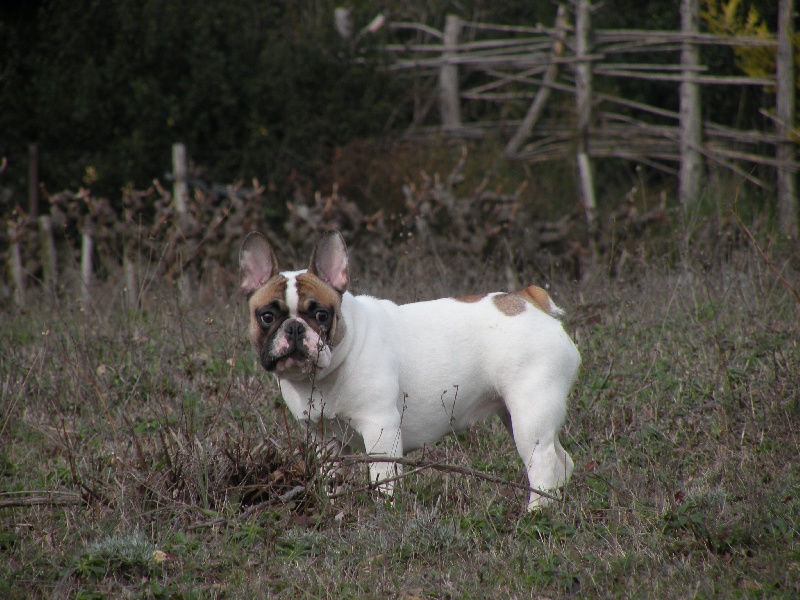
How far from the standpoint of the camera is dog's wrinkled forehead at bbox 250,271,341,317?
15.5 feet

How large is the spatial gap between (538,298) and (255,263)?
1597mm

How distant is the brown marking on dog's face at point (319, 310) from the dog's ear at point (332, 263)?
0.59ft

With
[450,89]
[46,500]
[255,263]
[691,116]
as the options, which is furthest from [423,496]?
[450,89]

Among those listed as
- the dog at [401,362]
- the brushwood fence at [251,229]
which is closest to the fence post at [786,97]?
the brushwood fence at [251,229]

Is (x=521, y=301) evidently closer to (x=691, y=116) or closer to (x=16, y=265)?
(x=16, y=265)

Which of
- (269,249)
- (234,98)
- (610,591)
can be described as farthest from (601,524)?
(234,98)

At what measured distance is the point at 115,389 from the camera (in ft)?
22.9

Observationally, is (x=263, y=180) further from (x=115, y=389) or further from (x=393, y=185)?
(x=115, y=389)

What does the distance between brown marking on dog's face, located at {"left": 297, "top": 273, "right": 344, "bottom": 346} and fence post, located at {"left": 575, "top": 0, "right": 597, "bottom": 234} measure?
9.34m

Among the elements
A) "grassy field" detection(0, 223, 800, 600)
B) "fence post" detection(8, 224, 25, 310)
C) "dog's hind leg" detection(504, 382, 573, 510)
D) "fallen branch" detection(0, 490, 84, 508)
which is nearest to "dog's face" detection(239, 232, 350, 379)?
"grassy field" detection(0, 223, 800, 600)

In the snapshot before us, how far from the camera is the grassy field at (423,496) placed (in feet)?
13.0

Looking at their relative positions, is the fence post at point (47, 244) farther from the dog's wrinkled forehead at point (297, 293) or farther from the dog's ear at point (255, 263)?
the dog's wrinkled forehead at point (297, 293)

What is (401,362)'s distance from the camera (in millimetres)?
4953

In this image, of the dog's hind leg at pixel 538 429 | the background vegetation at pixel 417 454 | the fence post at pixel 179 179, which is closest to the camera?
the background vegetation at pixel 417 454
